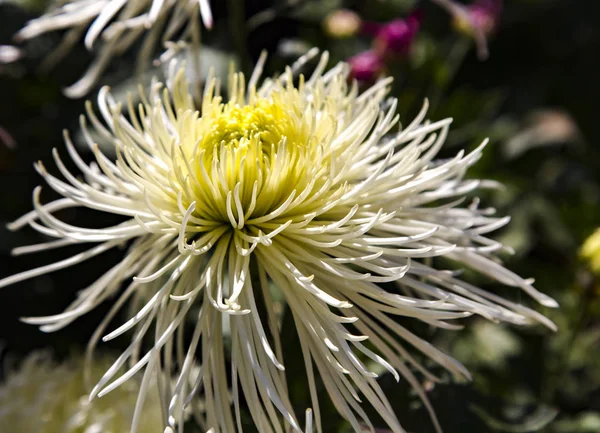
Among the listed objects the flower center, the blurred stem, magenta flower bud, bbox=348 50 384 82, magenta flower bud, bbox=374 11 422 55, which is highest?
the blurred stem

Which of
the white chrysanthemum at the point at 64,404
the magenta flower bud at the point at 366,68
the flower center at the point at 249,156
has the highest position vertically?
the magenta flower bud at the point at 366,68

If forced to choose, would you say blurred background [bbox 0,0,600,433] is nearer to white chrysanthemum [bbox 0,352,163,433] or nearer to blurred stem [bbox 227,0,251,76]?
blurred stem [bbox 227,0,251,76]

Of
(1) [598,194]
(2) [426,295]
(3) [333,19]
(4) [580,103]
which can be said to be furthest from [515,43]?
(2) [426,295]

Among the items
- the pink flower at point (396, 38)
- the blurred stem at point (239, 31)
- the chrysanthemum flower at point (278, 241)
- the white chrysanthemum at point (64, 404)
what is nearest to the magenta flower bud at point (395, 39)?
the pink flower at point (396, 38)

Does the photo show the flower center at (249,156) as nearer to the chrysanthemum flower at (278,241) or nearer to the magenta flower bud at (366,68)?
the chrysanthemum flower at (278,241)

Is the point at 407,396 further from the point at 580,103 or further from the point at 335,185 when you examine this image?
the point at 580,103

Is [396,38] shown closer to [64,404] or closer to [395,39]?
[395,39]

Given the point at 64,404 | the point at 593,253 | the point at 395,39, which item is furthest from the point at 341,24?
the point at 64,404

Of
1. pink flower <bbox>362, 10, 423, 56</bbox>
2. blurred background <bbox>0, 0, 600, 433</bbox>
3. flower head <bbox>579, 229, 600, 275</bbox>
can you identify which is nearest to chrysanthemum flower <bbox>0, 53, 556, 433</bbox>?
blurred background <bbox>0, 0, 600, 433</bbox>
